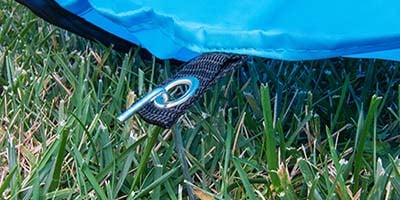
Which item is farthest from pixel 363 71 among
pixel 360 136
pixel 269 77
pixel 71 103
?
pixel 71 103

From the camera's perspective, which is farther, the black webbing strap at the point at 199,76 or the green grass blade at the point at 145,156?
the green grass blade at the point at 145,156

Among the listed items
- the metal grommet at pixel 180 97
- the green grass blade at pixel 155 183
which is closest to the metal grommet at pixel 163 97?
the metal grommet at pixel 180 97

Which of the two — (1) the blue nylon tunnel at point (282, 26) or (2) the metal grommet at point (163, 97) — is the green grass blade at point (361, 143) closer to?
(1) the blue nylon tunnel at point (282, 26)

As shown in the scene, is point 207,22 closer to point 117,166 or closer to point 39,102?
point 117,166

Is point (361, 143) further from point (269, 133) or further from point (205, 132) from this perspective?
point (205, 132)

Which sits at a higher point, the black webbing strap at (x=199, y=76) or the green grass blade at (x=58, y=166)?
the black webbing strap at (x=199, y=76)
